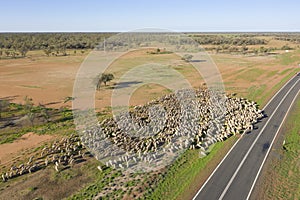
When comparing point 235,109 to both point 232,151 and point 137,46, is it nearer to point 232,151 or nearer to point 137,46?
point 232,151

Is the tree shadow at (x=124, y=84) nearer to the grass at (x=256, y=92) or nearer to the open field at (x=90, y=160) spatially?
→ the open field at (x=90, y=160)

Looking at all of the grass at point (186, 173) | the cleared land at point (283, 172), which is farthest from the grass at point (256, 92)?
the grass at point (186, 173)

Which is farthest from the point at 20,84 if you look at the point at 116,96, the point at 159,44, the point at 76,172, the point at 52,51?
the point at 159,44

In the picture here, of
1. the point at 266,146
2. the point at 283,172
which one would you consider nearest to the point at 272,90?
the point at 266,146

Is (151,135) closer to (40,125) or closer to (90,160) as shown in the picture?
(90,160)

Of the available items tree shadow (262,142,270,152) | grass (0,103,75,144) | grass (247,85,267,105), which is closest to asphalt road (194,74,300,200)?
tree shadow (262,142,270,152)

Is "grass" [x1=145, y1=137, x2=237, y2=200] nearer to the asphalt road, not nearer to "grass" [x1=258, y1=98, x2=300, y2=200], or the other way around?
the asphalt road

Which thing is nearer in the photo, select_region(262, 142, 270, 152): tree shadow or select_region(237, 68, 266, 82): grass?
select_region(262, 142, 270, 152): tree shadow
